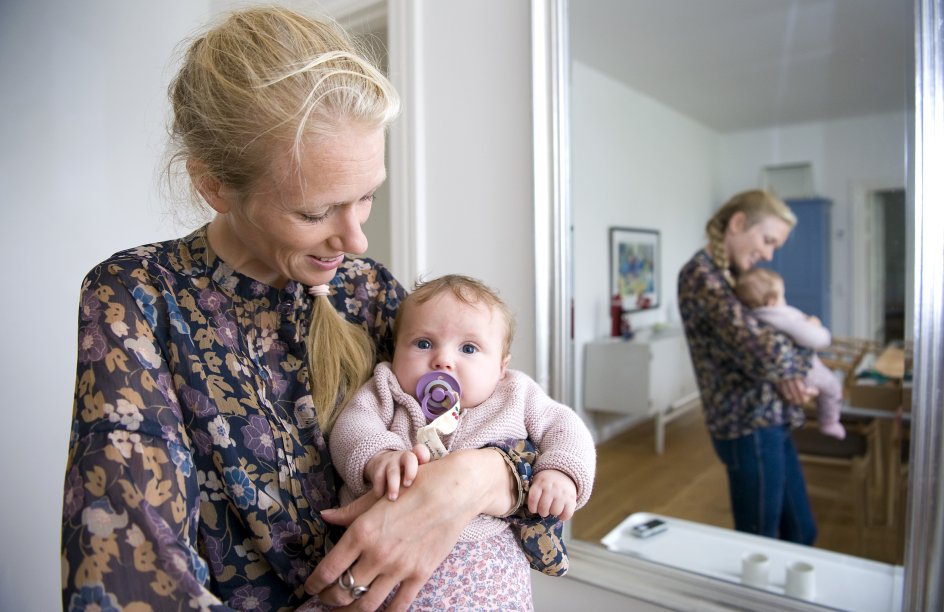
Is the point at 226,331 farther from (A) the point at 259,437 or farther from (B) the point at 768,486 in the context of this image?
(B) the point at 768,486

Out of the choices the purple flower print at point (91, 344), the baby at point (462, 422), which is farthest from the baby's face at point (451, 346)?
the purple flower print at point (91, 344)

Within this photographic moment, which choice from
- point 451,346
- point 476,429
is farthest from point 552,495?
point 451,346

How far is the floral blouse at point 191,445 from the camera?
2.30ft

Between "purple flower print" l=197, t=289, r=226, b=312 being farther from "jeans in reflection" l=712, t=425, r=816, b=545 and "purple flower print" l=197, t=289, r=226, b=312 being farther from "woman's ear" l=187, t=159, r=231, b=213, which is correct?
"jeans in reflection" l=712, t=425, r=816, b=545

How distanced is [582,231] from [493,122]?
1.43ft

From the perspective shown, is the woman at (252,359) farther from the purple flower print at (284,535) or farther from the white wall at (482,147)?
the white wall at (482,147)

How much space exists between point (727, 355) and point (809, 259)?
33 cm

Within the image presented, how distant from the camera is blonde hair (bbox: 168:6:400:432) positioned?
32.8 inches

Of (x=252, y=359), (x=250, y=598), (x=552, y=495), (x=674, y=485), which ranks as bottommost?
(x=674, y=485)

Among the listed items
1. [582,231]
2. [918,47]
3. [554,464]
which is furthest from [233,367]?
[918,47]

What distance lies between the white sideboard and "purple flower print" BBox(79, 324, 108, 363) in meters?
1.27

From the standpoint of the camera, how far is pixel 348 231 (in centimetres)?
90

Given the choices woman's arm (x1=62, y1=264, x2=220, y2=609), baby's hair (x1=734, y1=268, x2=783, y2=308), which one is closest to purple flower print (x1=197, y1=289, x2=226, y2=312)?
woman's arm (x1=62, y1=264, x2=220, y2=609)

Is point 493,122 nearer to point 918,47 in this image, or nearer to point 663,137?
point 663,137
